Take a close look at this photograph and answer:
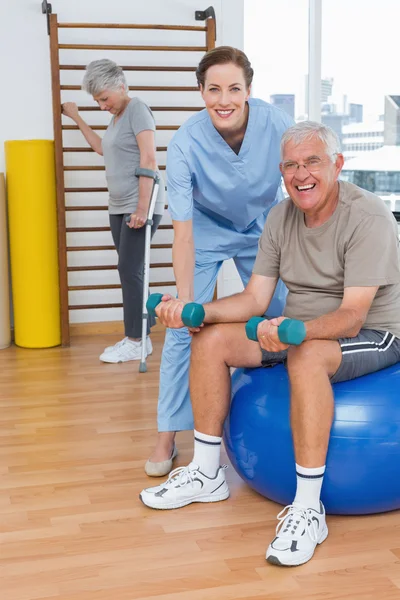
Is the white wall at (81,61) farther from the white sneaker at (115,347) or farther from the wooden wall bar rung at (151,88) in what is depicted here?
the white sneaker at (115,347)

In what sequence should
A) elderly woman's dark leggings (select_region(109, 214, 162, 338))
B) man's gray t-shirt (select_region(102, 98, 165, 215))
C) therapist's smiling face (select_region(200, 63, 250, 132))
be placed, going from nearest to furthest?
therapist's smiling face (select_region(200, 63, 250, 132)) → man's gray t-shirt (select_region(102, 98, 165, 215)) → elderly woman's dark leggings (select_region(109, 214, 162, 338))

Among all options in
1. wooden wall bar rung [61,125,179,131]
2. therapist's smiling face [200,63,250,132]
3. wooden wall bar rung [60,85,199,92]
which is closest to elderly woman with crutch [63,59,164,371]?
wooden wall bar rung [61,125,179,131]

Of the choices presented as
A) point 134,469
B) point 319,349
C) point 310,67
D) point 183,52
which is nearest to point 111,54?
point 183,52

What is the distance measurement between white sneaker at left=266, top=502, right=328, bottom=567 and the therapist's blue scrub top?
898 mm

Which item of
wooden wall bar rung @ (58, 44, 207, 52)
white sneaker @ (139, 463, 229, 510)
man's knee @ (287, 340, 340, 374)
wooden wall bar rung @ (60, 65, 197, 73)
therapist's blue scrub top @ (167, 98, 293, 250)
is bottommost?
white sneaker @ (139, 463, 229, 510)

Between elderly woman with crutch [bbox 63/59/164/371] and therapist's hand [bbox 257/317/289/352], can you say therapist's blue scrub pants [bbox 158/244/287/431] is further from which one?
elderly woman with crutch [bbox 63/59/164/371]

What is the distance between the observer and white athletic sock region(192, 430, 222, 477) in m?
2.18

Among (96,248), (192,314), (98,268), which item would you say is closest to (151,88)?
(96,248)

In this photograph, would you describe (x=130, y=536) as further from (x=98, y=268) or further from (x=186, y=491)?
(x=98, y=268)

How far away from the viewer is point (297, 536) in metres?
1.88

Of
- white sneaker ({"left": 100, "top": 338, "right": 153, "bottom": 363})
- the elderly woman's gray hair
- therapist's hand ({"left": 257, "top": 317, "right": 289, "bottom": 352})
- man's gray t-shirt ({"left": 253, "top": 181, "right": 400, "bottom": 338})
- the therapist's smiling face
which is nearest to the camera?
therapist's hand ({"left": 257, "top": 317, "right": 289, "bottom": 352})

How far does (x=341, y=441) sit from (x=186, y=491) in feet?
1.63

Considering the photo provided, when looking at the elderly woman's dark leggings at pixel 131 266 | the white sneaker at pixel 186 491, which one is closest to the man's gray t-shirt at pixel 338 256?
the white sneaker at pixel 186 491

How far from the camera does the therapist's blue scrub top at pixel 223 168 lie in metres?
2.29
